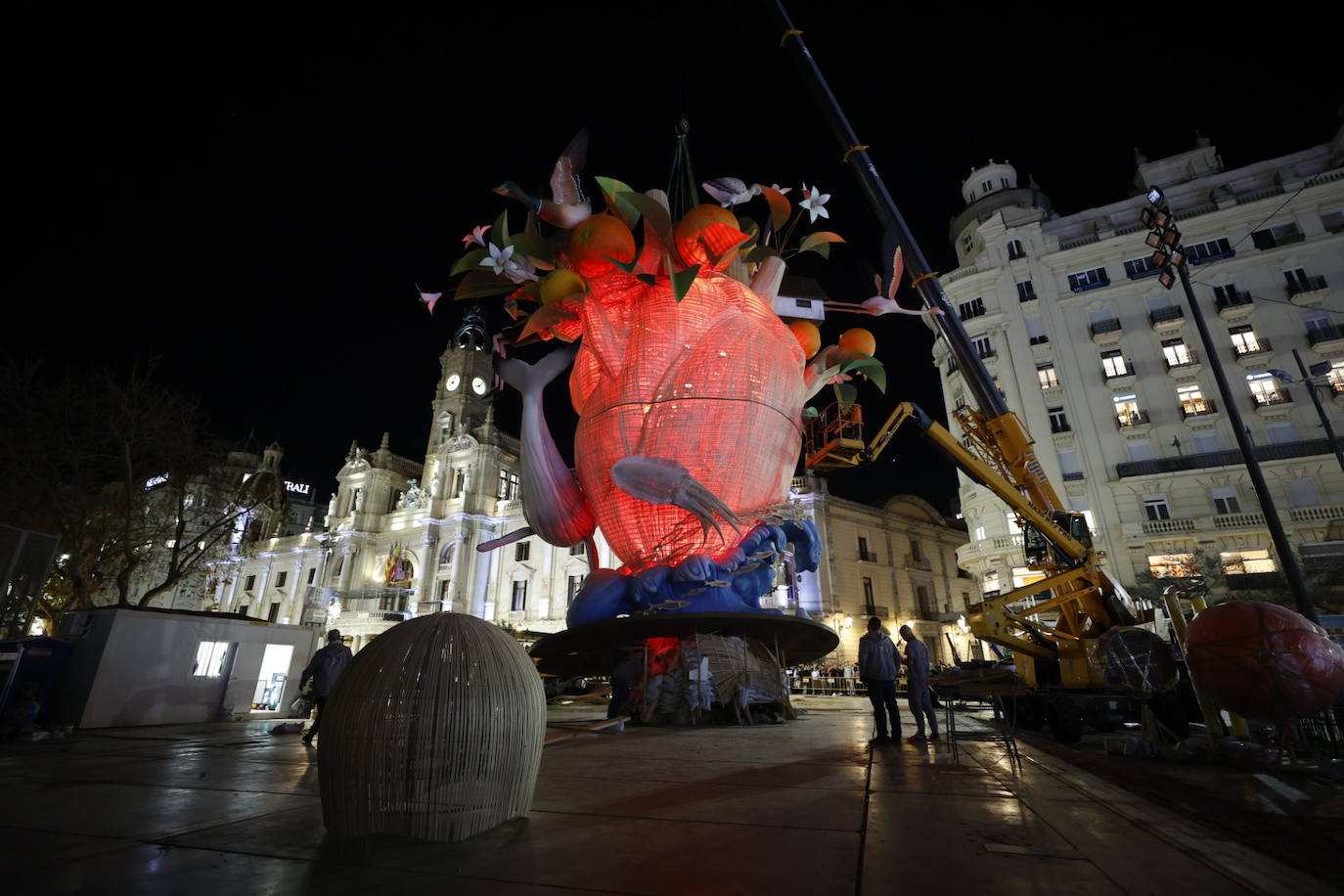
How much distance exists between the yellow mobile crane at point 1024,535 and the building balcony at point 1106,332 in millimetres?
19761

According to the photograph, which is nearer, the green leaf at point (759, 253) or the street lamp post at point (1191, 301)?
the street lamp post at point (1191, 301)

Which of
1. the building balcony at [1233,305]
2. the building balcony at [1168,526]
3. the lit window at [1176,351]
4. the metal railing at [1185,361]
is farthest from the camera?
the lit window at [1176,351]

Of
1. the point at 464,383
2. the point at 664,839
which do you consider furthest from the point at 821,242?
the point at 464,383

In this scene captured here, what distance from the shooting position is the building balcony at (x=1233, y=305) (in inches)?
1121

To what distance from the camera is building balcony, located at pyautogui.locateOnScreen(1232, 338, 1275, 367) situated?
89.7 feet

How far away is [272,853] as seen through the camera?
2.59 m

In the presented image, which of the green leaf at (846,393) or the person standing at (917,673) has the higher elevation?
the green leaf at (846,393)

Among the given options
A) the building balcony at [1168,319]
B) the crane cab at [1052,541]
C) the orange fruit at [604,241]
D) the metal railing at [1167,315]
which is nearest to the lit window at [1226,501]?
the building balcony at [1168,319]

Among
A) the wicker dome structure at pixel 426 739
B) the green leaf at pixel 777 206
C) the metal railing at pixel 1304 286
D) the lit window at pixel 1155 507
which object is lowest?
the wicker dome structure at pixel 426 739

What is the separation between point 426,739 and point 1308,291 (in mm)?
39617

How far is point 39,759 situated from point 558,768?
5.17m

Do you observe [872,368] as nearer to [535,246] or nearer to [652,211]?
[652,211]

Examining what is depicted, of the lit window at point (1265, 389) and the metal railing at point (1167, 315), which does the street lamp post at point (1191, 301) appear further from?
the metal railing at point (1167, 315)

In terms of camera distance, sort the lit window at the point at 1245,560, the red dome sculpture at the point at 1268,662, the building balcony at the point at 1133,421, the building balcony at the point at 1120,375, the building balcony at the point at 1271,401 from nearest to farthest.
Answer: the red dome sculpture at the point at 1268,662, the lit window at the point at 1245,560, the building balcony at the point at 1271,401, the building balcony at the point at 1133,421, the building balcony at the point at 1120,375
